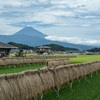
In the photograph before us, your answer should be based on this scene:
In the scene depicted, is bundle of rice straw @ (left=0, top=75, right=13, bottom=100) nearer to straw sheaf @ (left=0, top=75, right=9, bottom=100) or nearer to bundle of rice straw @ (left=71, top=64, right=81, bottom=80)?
straw sheaf @ (left=0, top=75, right=9, bottom=100)

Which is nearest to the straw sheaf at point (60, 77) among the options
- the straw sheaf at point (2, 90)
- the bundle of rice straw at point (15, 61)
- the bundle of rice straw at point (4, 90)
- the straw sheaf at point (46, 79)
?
the straw sheaf at point (46, 79)

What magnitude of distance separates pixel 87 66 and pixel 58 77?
20.3 ft

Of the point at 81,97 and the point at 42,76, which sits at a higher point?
the point at 42,76

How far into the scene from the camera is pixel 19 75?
7734 mm

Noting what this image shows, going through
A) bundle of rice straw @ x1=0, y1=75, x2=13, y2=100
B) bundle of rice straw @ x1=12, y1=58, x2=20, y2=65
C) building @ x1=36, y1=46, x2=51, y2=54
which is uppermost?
building @ x1=36, y1=46, x2=51, y2=54

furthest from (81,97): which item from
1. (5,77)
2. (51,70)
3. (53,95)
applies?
(5,77)

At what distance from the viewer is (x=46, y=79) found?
9.15 meters

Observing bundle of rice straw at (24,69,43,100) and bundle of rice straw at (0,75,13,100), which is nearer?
bundle of rice straw at (0,75,13,100)

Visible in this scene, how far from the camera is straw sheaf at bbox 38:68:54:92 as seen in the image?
353 inches

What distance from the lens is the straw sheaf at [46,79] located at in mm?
8969

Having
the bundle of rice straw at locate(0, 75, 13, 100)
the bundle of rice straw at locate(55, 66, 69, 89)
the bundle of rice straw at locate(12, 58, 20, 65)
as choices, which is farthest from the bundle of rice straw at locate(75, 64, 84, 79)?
the bundle of rice straw at locate(12, 58, 20, 65)

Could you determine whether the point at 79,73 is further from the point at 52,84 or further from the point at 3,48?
the point at 3,48

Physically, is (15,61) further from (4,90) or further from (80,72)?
(4,90)

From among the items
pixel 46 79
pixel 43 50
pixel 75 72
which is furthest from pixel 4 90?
pixel 43 50
